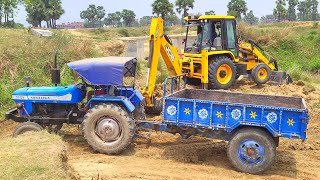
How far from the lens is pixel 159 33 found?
30.7ft

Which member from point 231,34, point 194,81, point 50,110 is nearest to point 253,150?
point 50,110

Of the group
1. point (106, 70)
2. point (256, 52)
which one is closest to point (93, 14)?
point (256, 52)

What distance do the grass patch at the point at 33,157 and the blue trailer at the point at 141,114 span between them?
1.33 metres

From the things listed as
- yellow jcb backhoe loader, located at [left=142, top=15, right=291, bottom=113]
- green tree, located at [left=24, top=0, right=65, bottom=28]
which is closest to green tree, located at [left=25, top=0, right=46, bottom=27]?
green tree, located at [left=24, top=0, right=65, bottom=28]

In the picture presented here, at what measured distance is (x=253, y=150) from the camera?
6516mm

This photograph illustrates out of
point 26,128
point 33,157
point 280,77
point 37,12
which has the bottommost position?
point 26,128

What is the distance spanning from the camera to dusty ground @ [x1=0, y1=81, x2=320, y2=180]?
21.2 ft

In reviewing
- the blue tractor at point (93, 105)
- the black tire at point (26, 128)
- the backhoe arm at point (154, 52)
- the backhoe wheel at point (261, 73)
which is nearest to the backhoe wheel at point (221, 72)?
the backhoe wheel at point (261, 73)

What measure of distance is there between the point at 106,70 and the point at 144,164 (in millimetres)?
1969

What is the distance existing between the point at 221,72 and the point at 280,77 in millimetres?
2874

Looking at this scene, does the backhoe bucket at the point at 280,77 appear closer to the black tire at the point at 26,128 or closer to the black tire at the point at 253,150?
the black tire at the point at 253,150

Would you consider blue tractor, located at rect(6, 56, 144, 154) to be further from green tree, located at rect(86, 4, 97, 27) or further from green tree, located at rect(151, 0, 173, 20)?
green tree, located at rect(86, 4, 97, 27)

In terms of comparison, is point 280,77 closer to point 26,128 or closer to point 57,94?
point 57,94

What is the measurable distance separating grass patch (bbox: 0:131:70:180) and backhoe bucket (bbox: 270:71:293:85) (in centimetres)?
1026
